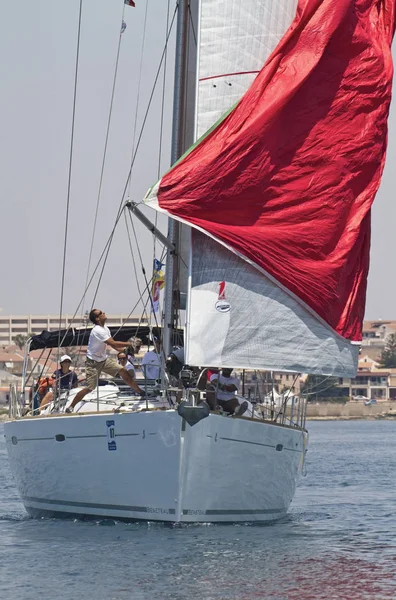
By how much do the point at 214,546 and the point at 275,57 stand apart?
677 cm

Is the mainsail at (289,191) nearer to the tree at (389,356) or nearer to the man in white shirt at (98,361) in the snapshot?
the man in white shirt at (98,361)

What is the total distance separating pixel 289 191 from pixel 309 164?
20.2 inches

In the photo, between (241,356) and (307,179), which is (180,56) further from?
(241,356)

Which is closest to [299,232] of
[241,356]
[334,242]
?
[334,242]

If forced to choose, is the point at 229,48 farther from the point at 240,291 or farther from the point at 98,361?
the point at 98,361

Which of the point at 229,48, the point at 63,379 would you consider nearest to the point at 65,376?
the point at 63,379

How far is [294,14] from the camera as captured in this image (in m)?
17.4

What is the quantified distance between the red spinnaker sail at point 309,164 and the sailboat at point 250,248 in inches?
0.9

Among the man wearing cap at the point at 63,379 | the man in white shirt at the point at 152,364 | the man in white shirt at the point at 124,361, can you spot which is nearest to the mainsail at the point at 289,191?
the man in white shirt at the point at 152,364

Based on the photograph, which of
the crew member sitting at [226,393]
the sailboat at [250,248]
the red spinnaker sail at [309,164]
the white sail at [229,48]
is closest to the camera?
the sailboat at [250,248]

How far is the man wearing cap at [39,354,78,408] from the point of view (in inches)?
723

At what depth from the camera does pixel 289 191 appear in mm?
16953

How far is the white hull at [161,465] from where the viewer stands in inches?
612

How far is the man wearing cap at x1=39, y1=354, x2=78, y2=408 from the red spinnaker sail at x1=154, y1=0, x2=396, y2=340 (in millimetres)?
3587
